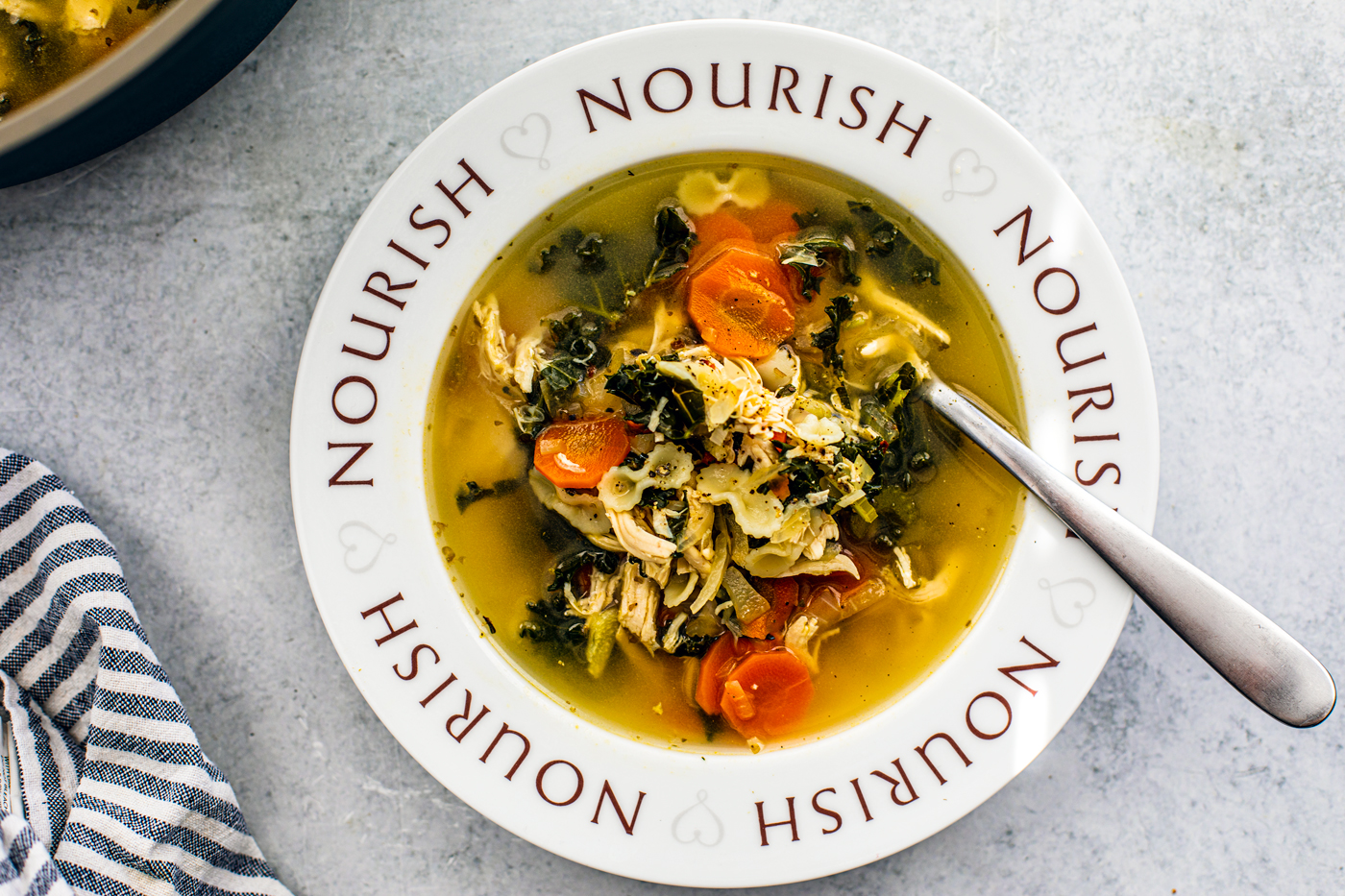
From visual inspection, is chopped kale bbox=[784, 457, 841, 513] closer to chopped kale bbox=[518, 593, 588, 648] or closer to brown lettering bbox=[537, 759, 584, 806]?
chopped kale bbox=[518, 593, 588, 648]

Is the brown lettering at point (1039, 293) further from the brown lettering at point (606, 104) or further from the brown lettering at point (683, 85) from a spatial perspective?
the brown lettering at point (606, 104)

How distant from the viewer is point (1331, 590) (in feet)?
8.05

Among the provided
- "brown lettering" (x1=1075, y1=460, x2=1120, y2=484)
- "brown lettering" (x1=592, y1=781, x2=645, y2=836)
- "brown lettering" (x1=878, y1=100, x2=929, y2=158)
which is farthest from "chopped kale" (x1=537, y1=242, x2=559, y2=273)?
"brown lettering" (x1=1075, y1=460, x2=1120, y2=484)

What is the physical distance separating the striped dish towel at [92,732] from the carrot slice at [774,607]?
160 centimetres

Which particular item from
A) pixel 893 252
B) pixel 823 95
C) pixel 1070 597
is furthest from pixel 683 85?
pixel 1070 597

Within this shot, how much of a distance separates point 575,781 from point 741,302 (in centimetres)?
136

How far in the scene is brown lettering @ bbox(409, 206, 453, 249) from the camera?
2.01 meters

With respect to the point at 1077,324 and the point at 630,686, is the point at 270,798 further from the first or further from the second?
the point at 1077,324

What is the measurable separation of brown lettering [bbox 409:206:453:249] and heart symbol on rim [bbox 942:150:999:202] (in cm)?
128

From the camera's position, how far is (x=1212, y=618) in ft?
6.75

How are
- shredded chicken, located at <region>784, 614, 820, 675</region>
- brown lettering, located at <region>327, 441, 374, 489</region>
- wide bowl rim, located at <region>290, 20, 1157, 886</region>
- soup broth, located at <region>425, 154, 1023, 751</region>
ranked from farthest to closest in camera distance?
shredded chicken, located at <region>784, 614, 820, 675</region>
soup broth, located at <region>425, 154, 1023, 751</region>
brown lettering, located at <region>327, 441, 374, 489</region>
wide bowl rim, located at <region>290, 20, 1157, 886</region>

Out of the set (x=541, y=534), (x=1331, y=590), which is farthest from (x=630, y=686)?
(x=1331, y=590)

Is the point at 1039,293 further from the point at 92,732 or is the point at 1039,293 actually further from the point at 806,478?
the point at 92,732

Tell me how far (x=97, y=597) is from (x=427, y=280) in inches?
52.0
